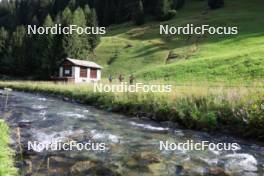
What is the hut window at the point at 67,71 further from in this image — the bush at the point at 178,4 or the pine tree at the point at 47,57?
the bush at the point at 178,4

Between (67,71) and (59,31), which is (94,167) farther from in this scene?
(59,31)

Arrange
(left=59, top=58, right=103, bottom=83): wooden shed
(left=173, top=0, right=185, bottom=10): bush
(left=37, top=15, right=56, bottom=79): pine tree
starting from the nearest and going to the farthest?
(left=59, top=58, right=103, bottom=83): wooden shed → (left=37, top=15, right=56, bottom=79): pine tree → (left=173, top=0, right=185, bottom=10): bush

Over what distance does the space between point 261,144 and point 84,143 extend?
668 centimetres

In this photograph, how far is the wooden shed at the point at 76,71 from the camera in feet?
215

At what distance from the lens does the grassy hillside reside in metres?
50.3

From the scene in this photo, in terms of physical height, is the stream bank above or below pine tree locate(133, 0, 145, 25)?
below

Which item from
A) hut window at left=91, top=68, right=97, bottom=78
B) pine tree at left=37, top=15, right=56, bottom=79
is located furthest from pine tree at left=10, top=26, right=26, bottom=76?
hut window at left=91, top=68, right=97, bottom=78

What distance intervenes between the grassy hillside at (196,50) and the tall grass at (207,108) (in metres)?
21.3

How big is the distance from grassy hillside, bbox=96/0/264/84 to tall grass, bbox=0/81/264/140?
21276 millimetres

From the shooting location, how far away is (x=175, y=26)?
94.6 m

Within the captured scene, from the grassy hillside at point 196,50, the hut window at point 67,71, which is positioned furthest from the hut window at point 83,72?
the grassy hillside at point 196,50

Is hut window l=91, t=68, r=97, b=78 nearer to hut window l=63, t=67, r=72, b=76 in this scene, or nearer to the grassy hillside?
the grassy hillside

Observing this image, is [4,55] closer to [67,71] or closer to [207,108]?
[67,71]

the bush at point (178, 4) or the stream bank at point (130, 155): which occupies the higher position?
the bush at point (178, 4)
